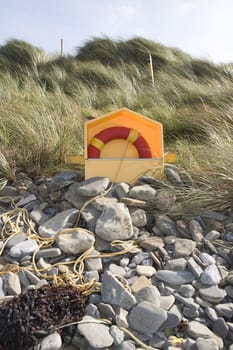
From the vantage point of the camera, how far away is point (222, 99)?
5.36m

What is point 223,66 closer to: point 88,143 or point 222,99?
point 222,99

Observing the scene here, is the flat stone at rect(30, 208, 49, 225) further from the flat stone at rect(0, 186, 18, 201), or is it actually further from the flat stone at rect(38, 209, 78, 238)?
the flat stone at rect(0, 186, 18, 201)

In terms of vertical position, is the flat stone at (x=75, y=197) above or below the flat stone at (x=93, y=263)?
above

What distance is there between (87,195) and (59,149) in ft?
2.53

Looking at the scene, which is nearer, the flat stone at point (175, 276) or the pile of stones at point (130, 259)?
the pile of stones at point (130, 259)

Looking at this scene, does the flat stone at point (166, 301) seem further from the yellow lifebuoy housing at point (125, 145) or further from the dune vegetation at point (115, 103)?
the yellow lifebuoy housing at point (125, 145)

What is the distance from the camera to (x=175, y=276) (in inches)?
80.4

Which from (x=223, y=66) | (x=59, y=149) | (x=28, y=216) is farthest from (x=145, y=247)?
Result: (x=223, y=66)

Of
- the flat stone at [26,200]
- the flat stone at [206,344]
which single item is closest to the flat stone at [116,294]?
the flat stone at [206,344]

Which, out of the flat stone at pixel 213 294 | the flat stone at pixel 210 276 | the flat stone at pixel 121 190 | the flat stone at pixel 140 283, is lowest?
the flat stone at pixel 213 294

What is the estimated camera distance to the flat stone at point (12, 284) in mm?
1927

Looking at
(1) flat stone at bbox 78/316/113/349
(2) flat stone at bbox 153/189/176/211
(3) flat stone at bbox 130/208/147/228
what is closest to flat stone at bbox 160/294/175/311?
(1) flat stone at bbox 78/316/113/349

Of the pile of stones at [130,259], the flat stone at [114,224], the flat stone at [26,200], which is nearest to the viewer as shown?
the pile of stones at [130,259]

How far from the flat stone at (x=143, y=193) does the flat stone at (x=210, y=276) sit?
679 millimetres
